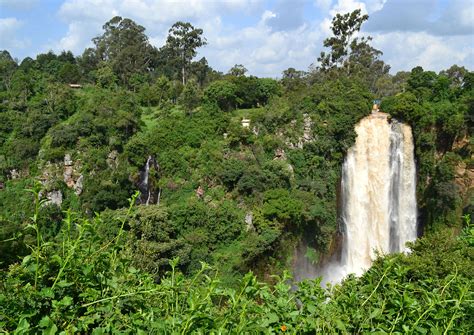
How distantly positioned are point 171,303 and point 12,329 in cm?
75

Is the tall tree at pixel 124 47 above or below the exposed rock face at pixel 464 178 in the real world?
above

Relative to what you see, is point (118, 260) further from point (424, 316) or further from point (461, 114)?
point (461, 114)

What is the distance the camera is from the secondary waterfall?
22.9 metres

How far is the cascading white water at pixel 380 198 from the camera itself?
22.9 meters

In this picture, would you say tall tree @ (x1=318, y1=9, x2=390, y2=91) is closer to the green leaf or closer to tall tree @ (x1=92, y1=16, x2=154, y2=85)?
tall tree @ (x1=92, y1=16, x2=154, y2=85)

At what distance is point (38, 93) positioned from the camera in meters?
29.0

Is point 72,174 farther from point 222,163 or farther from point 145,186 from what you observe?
point 222,163

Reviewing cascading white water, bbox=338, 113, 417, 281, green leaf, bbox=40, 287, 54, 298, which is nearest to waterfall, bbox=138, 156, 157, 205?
cascading white water, bbox=338, 113, 417, 281

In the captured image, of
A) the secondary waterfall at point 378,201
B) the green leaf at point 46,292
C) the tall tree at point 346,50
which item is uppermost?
the tall tree at point 346,50

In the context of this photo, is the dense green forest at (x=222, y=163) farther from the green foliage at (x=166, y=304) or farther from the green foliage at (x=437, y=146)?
the green foliage at (x=166, y=304)

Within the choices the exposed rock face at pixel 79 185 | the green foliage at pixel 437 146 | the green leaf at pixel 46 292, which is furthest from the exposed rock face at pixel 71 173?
the green leaf at pixel 46 292

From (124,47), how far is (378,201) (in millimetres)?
25305

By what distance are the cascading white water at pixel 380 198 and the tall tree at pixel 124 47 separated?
21.7m

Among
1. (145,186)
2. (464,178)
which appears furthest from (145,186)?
(464,178)
